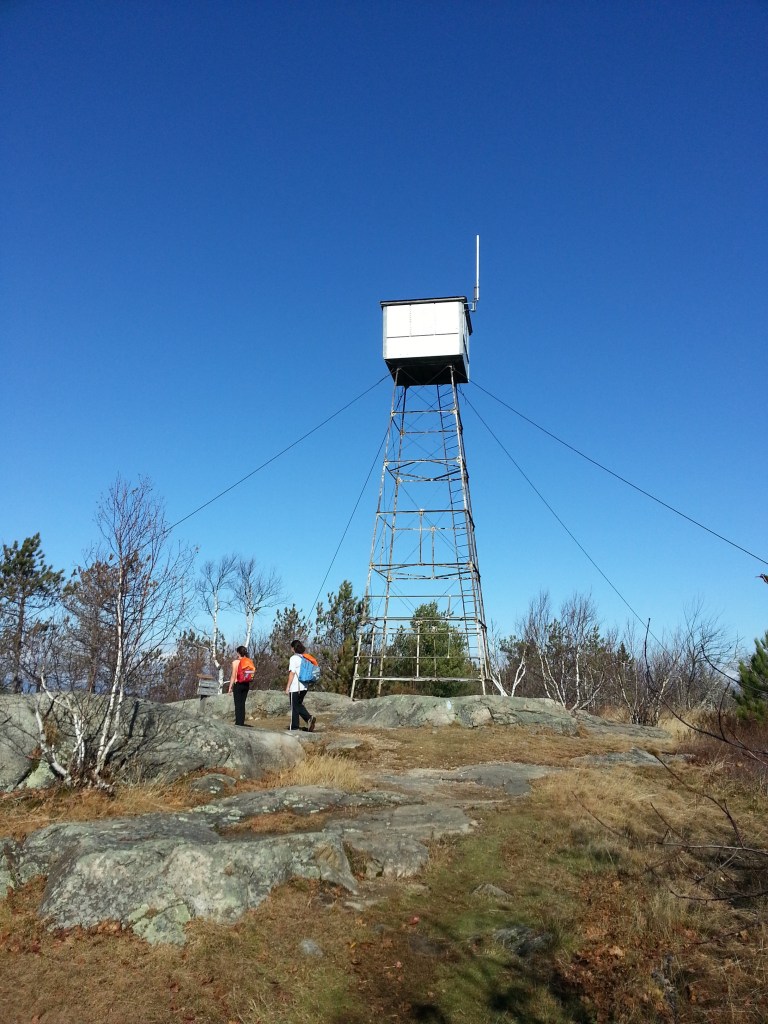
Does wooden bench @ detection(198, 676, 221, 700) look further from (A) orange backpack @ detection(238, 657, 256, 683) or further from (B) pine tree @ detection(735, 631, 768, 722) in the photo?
(B) pine tree @ detection(735, 631, 768, 722)

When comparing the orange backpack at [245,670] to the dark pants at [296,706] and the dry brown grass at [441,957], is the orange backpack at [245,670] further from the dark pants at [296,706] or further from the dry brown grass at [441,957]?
the dry brown grass at [441,957]

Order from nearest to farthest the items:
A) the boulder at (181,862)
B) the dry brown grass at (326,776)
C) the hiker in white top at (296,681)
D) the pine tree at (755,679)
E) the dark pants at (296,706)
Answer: the boulder at (181,862), the dry brown grass at (326,776), the hiker in white top at (296,681), the dark pants at (296,706), the pine tree at (755,679)

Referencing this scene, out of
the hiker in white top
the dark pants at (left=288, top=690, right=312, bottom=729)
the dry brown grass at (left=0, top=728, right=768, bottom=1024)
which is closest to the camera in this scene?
the dry brown grass at (left=0, top=728, right=768, bottom=1024)

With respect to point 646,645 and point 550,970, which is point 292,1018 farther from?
point 646,645

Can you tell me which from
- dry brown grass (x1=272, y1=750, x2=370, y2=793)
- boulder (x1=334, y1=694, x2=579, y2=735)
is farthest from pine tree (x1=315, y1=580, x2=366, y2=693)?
dry brown grass (x1=272, y1=750, x2=370, y2=793)

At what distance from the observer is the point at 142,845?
5.93 metres

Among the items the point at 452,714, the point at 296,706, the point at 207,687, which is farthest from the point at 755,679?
the point at 207,687

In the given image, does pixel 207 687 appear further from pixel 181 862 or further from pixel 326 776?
pixel 181 862

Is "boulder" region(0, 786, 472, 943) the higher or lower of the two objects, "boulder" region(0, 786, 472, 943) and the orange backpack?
the lower

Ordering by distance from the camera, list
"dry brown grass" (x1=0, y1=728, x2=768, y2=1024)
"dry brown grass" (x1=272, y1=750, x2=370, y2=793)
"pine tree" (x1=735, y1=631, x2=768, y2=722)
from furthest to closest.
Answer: "pine tree" (x1=735, y1=631, x2=768, y2=722), "dry brown grass" (x1=272, y1=750, x2=370, y2=793), "dry brown grass" (x1=0, y1=728, x2=768, y2=1024)

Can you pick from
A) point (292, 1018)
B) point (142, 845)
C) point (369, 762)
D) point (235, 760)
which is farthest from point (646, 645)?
point (369, 762)

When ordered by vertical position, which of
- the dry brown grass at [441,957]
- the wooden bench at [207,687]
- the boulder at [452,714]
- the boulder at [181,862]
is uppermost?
the wooden bench at [207,687]

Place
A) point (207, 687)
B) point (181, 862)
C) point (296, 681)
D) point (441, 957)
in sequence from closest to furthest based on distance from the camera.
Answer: point (441, 957)
point (181, 862)
point (296, 681)
point (207, 687)

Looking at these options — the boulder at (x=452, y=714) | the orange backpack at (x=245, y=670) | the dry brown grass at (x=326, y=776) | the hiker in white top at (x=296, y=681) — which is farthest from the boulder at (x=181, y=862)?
the boulder at (x=452, y=714)
